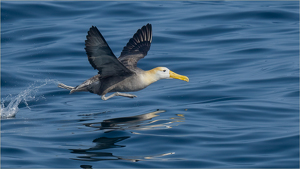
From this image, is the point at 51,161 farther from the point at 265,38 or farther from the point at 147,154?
the point at 265,38

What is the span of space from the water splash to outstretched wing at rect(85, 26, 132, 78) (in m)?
2.88

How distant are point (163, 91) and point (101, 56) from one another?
186 inches

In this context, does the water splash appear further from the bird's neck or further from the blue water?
the bird's neck

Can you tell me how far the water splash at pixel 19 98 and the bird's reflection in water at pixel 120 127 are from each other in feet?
8.49

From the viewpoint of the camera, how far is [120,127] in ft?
35.8

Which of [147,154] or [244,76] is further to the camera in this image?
[244,76]

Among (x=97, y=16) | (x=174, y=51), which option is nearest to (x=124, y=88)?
(x=174, y=51)

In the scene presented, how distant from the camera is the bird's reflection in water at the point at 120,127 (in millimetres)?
9224

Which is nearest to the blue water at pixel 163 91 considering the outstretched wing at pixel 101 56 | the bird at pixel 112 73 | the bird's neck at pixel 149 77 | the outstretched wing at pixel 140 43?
the bird at pixel 112 73

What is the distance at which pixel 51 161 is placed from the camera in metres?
8.98

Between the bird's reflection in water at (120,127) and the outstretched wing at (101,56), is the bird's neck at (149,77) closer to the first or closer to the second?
the outstretched wing at (101,56)

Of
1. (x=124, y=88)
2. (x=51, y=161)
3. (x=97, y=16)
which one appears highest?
(x=97, y=16)

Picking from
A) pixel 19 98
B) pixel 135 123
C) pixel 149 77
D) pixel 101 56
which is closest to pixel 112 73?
pixel 149 77

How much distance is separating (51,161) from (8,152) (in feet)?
3.59
